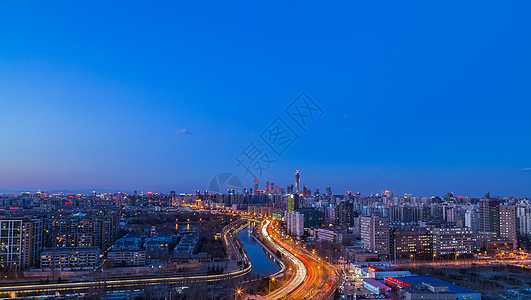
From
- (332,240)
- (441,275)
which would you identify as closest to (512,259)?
(441,275)

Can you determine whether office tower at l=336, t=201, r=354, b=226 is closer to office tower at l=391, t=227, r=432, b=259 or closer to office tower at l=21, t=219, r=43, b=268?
office tower at l=391, t=227, r=432, b=259

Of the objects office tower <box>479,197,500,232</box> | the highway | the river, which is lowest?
the river

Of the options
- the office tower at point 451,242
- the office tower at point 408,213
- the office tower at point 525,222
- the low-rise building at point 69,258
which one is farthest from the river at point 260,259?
the office tower at point 525,222

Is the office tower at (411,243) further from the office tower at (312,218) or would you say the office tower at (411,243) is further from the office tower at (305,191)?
the office tower at (305,191)

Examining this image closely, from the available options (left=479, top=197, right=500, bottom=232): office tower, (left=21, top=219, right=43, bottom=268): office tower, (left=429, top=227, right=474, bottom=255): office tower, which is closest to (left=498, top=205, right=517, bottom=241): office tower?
(left=479, top=197, right=500, bottom=232): office tower

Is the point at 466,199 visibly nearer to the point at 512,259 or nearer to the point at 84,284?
the point at 512,259
